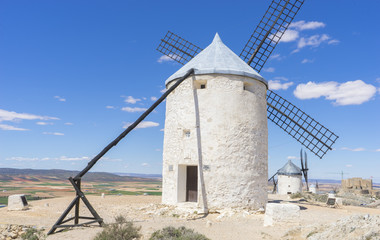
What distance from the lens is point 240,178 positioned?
1034 centimetres

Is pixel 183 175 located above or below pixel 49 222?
above

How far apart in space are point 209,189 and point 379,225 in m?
5.52

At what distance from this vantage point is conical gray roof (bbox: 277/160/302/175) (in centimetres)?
2573

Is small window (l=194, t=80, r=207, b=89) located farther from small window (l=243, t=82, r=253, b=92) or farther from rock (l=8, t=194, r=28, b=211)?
rock (l=8, t=194, r=28, b=211)

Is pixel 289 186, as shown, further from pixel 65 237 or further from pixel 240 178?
pixel 65 237

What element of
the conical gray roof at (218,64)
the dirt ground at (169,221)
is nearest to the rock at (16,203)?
the dirt ground at (169,221)

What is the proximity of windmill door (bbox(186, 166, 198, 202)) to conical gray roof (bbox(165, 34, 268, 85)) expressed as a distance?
3.49m

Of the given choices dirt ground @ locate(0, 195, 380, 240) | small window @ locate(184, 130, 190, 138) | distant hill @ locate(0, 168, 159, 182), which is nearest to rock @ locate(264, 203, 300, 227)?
dirt ground @ locate(0, 195, 380, 240)

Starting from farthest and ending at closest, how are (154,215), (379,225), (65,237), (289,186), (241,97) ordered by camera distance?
(289,186), (241,97), (154,215), (65,237), (379,225)

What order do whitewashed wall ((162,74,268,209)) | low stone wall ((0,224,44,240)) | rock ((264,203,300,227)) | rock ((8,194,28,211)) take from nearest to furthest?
1. low stone wall ((0,224,44,240))
2. rock ((264,203,300,227))
3. whitewashed wall ((162,74,268,209))
4. rock ((8,194,28,211))

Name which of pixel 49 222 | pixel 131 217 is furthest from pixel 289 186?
pixel 49 222

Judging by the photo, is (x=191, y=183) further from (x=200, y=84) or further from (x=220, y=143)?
(x=200, y=84)

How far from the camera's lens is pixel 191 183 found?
11.1 meters

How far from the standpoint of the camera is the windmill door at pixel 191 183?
11.0 meters
